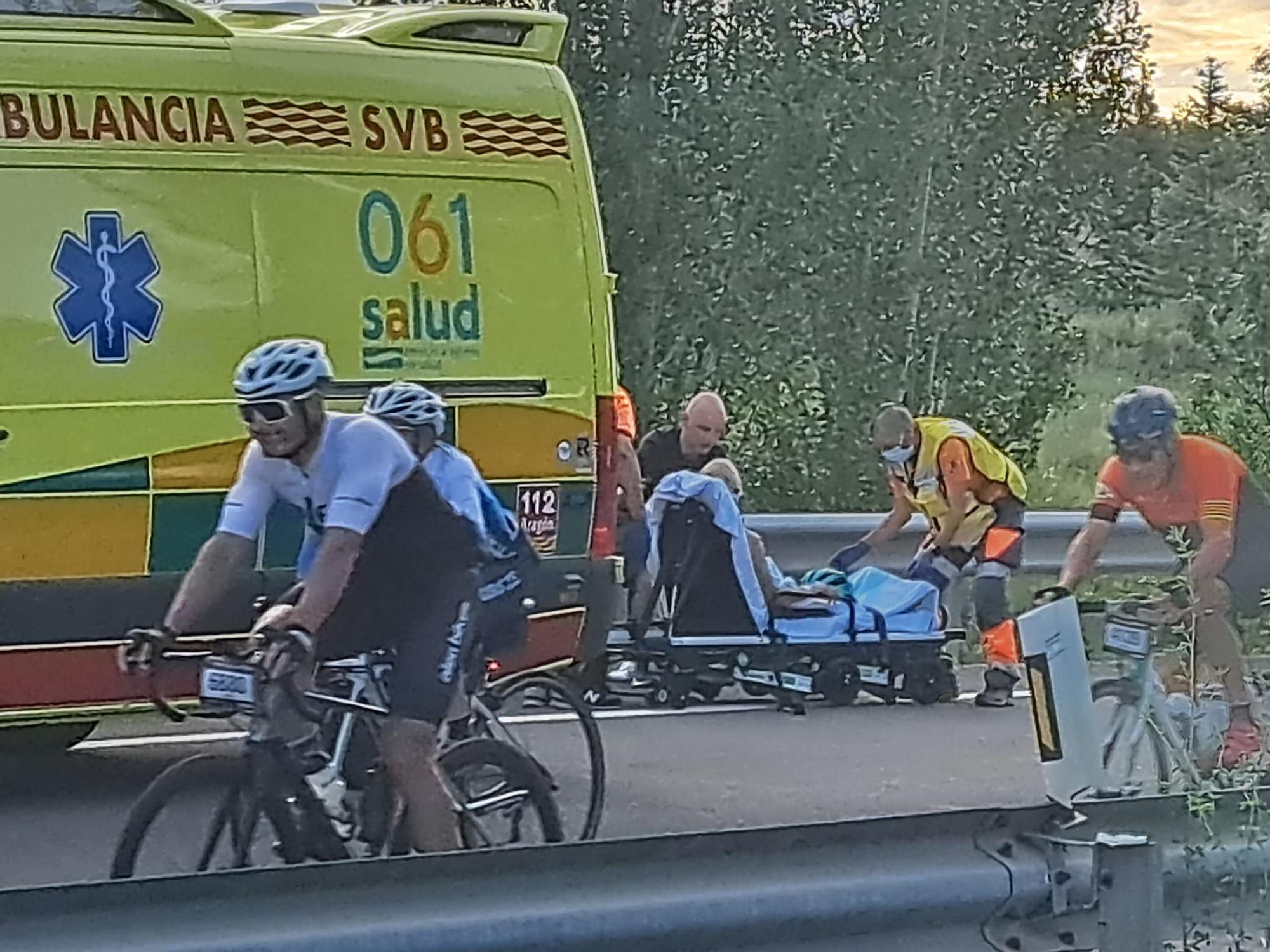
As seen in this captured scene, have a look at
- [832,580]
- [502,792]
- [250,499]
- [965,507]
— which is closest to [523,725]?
[502,792]

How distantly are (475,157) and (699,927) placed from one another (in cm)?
492

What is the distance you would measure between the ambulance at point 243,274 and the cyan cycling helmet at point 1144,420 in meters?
1.86

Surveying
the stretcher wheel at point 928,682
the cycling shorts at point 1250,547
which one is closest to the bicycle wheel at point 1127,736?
the cycling shorts at point 1250,547

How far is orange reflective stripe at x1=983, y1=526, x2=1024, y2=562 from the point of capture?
11.3m

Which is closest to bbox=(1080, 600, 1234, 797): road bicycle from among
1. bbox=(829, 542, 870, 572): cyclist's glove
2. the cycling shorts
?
the cycling shorts

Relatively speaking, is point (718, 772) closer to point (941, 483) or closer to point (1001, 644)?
point (1001, 644)

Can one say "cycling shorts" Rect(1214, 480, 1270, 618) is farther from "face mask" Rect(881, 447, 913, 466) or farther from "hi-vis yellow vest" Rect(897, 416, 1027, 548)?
"face mask" Rect(881, 447, 913, 466)

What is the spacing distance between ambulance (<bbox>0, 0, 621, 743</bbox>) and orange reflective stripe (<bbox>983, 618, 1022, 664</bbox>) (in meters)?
3.17

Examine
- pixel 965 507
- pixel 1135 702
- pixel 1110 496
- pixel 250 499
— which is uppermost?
pixel 250 499

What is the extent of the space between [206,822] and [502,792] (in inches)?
37.8

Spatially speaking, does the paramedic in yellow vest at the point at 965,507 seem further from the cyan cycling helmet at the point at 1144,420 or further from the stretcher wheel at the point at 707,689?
the cyan cycling helmet at the point at 1144,420

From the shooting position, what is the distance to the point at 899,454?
11.4 metres

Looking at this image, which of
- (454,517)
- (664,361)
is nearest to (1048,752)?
(454,517)

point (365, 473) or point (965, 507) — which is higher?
point (365, 473)
